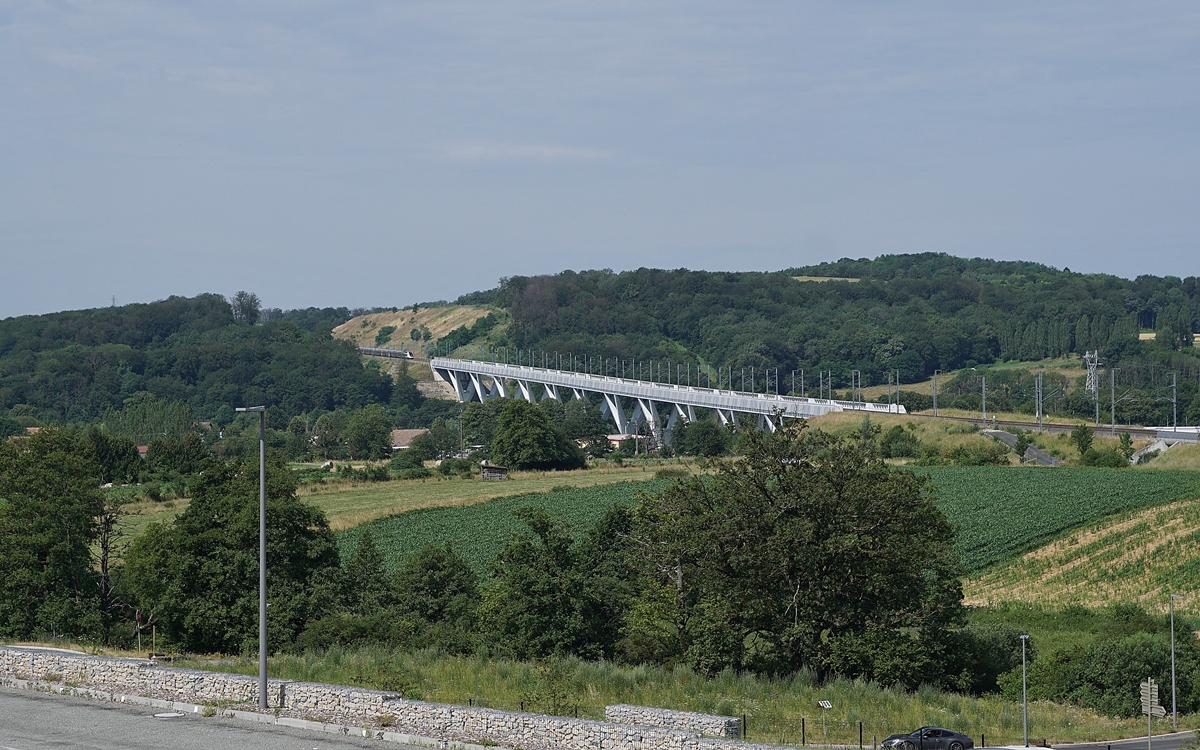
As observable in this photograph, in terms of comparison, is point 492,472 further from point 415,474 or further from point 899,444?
point 899,444

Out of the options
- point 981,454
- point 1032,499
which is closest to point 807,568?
point 1032,499

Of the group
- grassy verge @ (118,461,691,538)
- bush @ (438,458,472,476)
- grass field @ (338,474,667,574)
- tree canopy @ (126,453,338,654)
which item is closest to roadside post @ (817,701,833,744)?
tree canopy @ (126,453,338,654)

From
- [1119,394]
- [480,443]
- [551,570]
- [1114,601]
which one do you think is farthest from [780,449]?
[1119,394]

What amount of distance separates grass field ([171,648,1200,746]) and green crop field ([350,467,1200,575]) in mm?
36597

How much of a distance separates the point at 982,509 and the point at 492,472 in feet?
168

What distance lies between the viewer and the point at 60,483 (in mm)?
50438

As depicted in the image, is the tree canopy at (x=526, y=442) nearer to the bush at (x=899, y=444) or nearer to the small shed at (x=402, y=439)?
the bush at (x=899, y=444)

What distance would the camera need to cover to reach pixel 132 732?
90.5 feet

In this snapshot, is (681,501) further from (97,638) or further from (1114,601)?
(1114,601)

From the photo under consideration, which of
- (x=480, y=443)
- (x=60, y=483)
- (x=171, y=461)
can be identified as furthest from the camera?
(x=480, y=443)

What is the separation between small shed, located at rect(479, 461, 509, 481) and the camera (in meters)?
125

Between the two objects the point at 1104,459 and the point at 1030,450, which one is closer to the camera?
the point at 1104,459

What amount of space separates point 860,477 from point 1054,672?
11.0 meters

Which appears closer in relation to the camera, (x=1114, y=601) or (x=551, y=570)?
(x=551, y=570)
